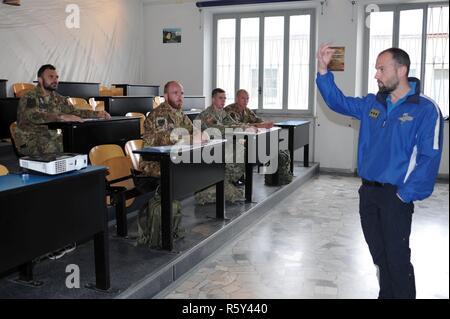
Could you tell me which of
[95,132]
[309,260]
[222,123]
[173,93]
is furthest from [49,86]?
[309,260]

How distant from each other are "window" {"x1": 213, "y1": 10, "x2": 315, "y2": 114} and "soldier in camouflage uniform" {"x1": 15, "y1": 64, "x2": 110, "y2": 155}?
171 inches

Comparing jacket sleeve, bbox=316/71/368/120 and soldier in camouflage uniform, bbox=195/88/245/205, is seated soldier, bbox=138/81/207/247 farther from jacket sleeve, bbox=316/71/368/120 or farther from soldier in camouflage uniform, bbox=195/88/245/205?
jacket sleeve, bbox=316/71/368/120

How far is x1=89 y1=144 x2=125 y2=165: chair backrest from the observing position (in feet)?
11.9

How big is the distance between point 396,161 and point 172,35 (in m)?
7.02

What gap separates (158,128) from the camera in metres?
3.85

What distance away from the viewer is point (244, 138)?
16.5 ft

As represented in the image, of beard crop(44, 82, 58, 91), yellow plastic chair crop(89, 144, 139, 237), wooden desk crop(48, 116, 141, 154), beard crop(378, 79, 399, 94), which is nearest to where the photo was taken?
beard crop(378, 79, 399, 94)

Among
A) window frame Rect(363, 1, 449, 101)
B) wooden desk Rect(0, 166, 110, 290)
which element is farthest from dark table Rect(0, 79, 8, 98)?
window frame Rect(363, 1, 449, 101)

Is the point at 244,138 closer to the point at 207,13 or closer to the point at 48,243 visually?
the point at 48,243

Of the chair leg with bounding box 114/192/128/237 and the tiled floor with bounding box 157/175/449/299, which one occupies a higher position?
the chair leg with bounding box 114/192/128/237

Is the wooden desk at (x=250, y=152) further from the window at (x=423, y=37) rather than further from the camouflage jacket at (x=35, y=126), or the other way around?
the window at (x=423, y=37)

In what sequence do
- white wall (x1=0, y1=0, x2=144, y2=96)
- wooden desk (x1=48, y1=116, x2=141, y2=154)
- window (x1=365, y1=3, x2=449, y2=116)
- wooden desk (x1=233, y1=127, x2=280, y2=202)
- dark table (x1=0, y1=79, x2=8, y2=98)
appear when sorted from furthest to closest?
window (x1=365, y1=3, x2=449, y2=116), white wall (x1=0, y1=0, x2=144, y2=96), dark table (x1=0, y1=79, x2=8, y2=98), wooden desk (x1=233, y1=127, x2=280, y2=202), wooden desk (x1=48, y1=116, x2=141, y2=154)

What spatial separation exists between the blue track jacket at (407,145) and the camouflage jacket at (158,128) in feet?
5.94

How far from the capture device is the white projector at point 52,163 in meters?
2.35
